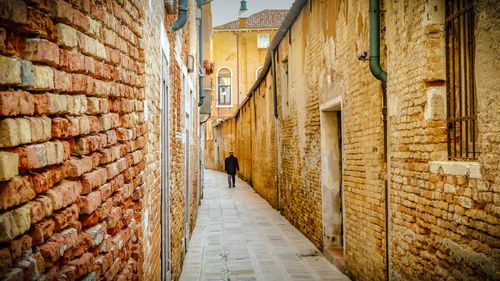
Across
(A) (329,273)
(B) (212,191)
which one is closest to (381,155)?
(A) (329,273)

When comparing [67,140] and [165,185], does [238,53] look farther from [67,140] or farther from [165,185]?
[67,140]

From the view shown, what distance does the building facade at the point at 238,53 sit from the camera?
32750mm

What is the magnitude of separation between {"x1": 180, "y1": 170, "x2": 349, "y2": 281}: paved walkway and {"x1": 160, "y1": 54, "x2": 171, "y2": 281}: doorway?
4.86 ft

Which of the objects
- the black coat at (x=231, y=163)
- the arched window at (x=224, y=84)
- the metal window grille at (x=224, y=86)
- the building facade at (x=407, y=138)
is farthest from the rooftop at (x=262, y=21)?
the building facade at (x=407, y=138)

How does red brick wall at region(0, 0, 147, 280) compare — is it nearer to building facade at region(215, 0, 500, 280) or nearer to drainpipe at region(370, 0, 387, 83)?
building facade at region(215, 0, 500, 280)

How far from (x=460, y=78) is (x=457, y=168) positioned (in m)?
0.89

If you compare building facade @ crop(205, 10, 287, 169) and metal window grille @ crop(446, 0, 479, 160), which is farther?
building facade @ crop(205, 10, 287, 169)

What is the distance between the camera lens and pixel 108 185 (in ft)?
7.25

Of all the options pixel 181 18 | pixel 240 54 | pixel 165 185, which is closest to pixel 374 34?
pixel 181 18

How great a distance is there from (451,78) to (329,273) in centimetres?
361

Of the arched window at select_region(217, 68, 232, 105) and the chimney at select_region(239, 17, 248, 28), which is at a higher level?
the chimney at select_region(239, 17, 248, 28)

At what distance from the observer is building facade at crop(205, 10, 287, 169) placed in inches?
1289

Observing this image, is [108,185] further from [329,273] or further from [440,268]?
[329,273]

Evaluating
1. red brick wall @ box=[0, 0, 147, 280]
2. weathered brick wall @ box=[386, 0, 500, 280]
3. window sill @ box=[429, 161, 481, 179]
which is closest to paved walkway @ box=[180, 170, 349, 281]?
weathered brick wall @ box=[386, 0, 500, 280]
